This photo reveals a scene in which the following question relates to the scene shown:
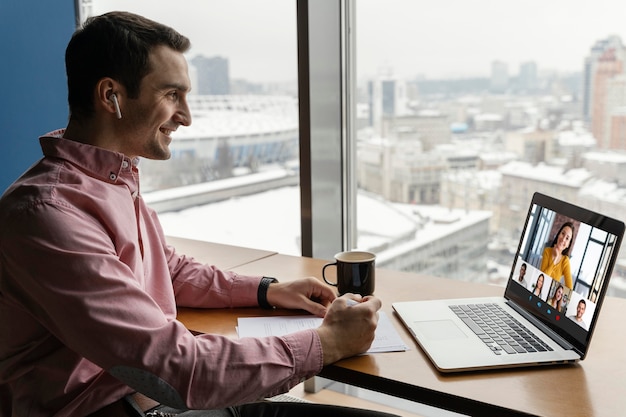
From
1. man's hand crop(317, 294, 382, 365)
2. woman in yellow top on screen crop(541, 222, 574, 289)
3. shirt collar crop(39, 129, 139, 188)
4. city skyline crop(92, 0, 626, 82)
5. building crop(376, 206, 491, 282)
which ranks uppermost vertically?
city skyline crop(92, 0, 626, 82)

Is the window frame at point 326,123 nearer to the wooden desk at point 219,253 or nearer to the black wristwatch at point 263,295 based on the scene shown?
the wooden desk at point 219,253

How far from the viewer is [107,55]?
1329 mm

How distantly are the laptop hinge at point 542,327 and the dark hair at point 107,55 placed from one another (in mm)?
942

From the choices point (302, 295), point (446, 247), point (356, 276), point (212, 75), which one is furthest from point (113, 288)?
point (212, 75)

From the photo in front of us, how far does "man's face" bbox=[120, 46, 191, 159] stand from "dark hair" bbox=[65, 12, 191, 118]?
0.02 meters

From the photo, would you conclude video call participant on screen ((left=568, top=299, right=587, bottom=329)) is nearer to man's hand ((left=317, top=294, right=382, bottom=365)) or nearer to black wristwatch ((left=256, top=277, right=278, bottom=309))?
man's hand ((left=317, top=294, right=382, bottom=365))

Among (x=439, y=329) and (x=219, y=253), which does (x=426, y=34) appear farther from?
(x=439, y=329)

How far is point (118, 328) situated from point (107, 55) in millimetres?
559

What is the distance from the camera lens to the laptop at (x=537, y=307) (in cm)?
121

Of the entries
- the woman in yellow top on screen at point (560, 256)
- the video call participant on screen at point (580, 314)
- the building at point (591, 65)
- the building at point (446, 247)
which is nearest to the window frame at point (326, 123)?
the building at point (446, 247)

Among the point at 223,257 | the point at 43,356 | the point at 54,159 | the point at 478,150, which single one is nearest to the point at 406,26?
the point at 478,150

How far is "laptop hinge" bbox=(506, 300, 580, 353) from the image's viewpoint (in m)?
1.26

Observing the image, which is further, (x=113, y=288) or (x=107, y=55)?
(x=107, y=55)

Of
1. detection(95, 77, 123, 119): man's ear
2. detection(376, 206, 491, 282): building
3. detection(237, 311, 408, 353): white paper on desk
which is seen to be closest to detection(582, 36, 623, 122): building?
detection(376, 206, 491, 282): building
